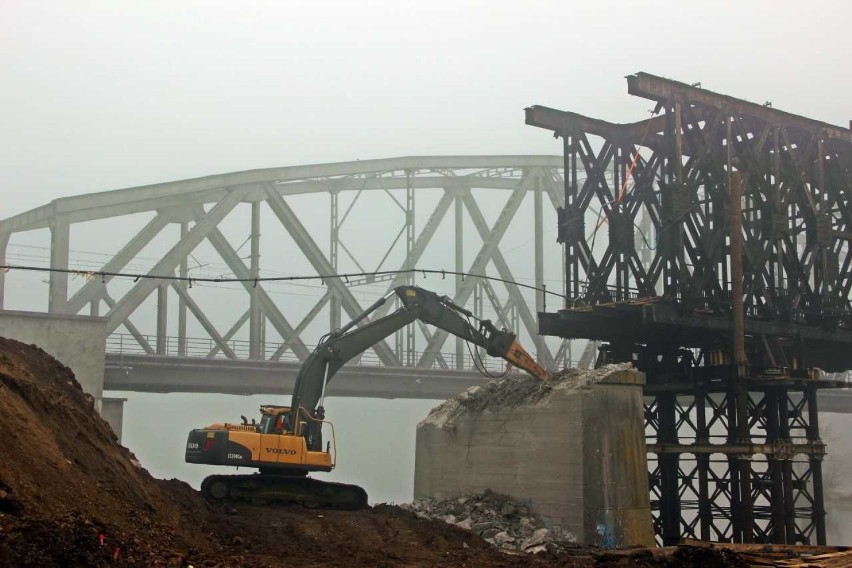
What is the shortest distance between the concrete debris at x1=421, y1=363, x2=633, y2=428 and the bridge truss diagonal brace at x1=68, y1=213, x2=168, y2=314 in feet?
87.6

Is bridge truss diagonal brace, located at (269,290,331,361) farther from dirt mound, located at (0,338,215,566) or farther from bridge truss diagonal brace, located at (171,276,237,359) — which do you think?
dirt mound, located at (0,338,215,566)

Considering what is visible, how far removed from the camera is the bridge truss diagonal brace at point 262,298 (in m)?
57.0

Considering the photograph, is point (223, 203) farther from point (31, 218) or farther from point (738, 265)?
point (738, 265)

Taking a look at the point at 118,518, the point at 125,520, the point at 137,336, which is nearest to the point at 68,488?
the point at 118,518

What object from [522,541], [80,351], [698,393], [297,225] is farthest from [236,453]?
[297,225]

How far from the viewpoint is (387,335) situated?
97.5 ft

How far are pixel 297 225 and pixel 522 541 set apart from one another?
3550cm

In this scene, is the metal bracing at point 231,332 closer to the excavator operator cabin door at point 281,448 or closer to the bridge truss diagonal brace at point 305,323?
the bridge truss diagonal brace at point 305,323

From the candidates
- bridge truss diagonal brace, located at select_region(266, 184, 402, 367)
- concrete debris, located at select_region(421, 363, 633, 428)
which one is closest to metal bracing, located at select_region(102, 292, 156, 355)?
bridge truss diagonal brace, located at select_region(266, 184, 402, 367)

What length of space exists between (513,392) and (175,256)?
30708mm

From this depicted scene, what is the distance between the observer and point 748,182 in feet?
116

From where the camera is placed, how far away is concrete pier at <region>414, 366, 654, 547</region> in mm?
27703

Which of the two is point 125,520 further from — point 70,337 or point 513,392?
point 70,337

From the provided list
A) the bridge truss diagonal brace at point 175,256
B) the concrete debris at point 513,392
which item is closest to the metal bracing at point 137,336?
the bridge truss diagonal brace at point 175,256
